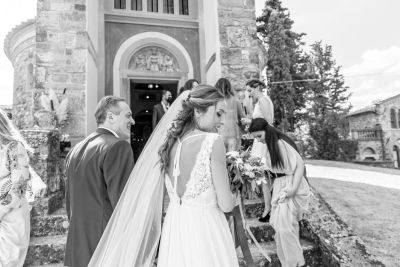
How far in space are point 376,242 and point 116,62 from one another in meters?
7.81

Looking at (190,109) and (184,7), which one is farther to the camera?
(184,7)

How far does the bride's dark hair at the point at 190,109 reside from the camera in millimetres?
2111

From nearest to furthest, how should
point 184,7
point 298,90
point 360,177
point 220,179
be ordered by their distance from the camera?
point 220,179 → point 184,7 → point 360,177 → point 298,90

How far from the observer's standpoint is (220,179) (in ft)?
6.56

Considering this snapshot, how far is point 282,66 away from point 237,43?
1725cm

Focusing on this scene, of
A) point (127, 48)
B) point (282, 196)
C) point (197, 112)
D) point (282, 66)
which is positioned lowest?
point (282, 196)

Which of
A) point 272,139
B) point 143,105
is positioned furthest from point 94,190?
point 143,105

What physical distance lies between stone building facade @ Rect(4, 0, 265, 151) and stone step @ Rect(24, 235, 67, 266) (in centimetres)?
349

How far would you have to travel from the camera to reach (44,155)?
15.0 ft

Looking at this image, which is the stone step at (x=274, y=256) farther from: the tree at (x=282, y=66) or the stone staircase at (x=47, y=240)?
the tree at (x=282, y=66)

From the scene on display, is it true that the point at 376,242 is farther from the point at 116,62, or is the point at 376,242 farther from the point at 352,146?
the point at 352,146

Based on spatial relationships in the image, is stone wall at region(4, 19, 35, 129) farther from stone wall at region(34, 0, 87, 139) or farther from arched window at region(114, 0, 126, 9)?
stone wall at region(34, 0, 87, 139)

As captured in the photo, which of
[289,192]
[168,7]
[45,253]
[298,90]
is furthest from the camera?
[298,90]

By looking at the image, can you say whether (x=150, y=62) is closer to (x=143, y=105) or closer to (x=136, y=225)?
(x=143, y=105)
